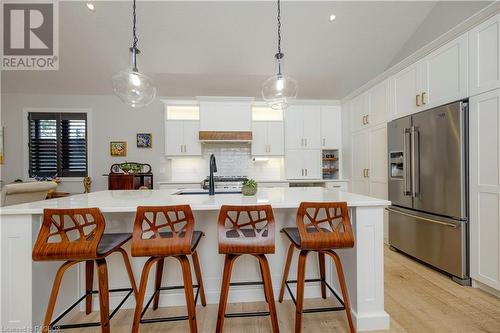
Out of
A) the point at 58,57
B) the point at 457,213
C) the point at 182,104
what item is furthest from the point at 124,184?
the point at 457,213

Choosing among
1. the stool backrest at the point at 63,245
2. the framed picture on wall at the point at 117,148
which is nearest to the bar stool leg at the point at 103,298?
the stool backrest at the point at 63,245

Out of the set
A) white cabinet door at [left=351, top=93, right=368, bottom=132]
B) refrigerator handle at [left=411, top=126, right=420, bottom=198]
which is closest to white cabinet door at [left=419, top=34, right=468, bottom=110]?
refrigerator handle at [left=411, top=126, right=420, bottom=198]

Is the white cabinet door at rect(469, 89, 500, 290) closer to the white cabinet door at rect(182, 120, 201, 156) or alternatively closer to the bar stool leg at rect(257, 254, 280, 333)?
the bar stool leg at rect(257, 254, 280, 333)

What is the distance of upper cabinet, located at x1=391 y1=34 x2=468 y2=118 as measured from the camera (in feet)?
7.45

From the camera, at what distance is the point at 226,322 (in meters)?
1.76

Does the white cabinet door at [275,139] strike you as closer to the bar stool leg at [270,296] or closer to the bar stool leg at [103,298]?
the bar stool leg at [270,296]

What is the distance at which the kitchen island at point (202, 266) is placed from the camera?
1511mm

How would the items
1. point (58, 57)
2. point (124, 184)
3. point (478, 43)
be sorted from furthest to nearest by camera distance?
point (124, 184) → point (58, 57) → point (478, 43)

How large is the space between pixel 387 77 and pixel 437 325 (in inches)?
Result: 118

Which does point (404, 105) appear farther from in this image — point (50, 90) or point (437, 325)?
point (50, 90)

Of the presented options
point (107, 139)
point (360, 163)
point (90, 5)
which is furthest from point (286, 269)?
point (107, 139)

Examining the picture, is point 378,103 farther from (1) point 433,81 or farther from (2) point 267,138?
(2) point 267,138

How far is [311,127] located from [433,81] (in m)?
2.25

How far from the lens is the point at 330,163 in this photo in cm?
491
